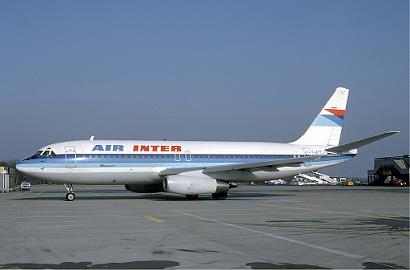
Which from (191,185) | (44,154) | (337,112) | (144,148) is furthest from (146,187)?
(337,112)

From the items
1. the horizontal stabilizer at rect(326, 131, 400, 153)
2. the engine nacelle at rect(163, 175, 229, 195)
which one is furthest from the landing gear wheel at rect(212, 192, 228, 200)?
the horizontal stabilizer at rect(326, 131, 400, 153)

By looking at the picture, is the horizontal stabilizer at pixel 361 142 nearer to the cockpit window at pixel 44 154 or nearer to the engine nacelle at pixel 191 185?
the engine nacelle at pixel 191 185

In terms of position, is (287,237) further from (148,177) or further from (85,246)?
(148,177)

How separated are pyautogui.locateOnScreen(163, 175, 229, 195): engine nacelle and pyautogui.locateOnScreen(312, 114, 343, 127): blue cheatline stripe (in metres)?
11.0

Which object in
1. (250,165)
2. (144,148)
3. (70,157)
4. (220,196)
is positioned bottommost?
(220,196)

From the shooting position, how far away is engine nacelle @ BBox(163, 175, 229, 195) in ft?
89.7

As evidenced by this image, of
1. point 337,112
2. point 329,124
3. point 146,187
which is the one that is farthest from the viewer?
point 337,112

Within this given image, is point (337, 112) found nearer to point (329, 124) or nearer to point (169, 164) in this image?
point (329, 124)

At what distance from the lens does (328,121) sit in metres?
36.7

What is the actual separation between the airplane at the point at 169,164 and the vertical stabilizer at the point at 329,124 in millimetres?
2290

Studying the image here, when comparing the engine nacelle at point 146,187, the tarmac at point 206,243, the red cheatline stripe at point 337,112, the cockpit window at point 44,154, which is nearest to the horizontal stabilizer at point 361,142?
the red cheatline stripe at point 337,112

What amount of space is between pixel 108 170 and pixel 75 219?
12382 mm

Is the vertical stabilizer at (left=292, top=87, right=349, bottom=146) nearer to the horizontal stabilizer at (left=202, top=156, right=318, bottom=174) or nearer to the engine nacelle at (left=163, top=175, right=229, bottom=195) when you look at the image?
the horizontal stabilizer at (left=202, top=156, right=318, bottom=174)

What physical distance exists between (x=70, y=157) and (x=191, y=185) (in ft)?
22.7
